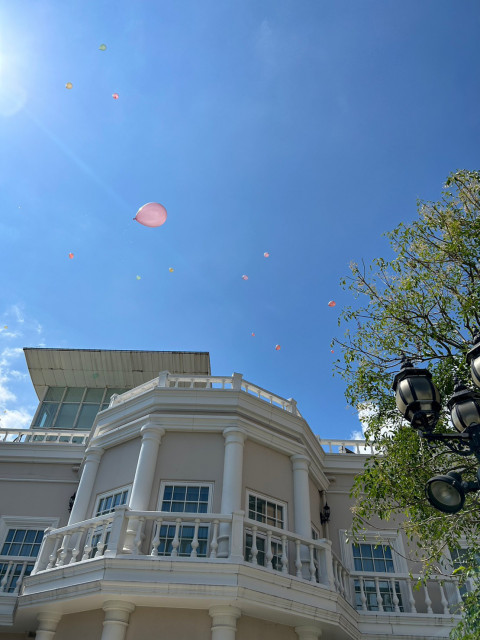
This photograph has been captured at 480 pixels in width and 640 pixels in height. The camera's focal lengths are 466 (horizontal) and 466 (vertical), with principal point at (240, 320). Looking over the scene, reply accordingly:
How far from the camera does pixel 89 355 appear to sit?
19781mm

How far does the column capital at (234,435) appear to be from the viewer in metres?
10.8

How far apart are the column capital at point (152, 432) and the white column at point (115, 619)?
3.42 m

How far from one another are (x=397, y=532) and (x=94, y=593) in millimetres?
8223

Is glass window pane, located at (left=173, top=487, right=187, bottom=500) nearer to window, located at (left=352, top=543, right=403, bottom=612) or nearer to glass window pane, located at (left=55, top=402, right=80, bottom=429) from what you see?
window, located at (left=352, top=543, right=403, bottom=612)

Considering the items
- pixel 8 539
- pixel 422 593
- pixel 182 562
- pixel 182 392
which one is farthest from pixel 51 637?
pixel 422 593

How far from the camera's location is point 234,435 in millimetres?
10805

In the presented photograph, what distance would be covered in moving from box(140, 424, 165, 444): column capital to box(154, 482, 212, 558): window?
→ 1.08 m

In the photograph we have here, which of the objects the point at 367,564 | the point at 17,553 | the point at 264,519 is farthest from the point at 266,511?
the point at 17,553

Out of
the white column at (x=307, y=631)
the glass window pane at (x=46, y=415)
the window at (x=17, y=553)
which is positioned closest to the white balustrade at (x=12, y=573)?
the window at (x=17, y=553)

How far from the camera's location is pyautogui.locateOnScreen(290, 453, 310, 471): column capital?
11.6 meters

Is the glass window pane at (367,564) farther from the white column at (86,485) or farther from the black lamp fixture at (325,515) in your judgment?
the white column at (86,485)

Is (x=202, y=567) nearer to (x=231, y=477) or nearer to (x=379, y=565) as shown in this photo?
(x=231, y=477)

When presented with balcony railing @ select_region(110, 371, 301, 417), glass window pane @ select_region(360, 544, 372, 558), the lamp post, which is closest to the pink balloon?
balcony railing @ select_region(110, 371, 301, 417)

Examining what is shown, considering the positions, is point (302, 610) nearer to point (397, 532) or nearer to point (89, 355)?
point (397, 532)
